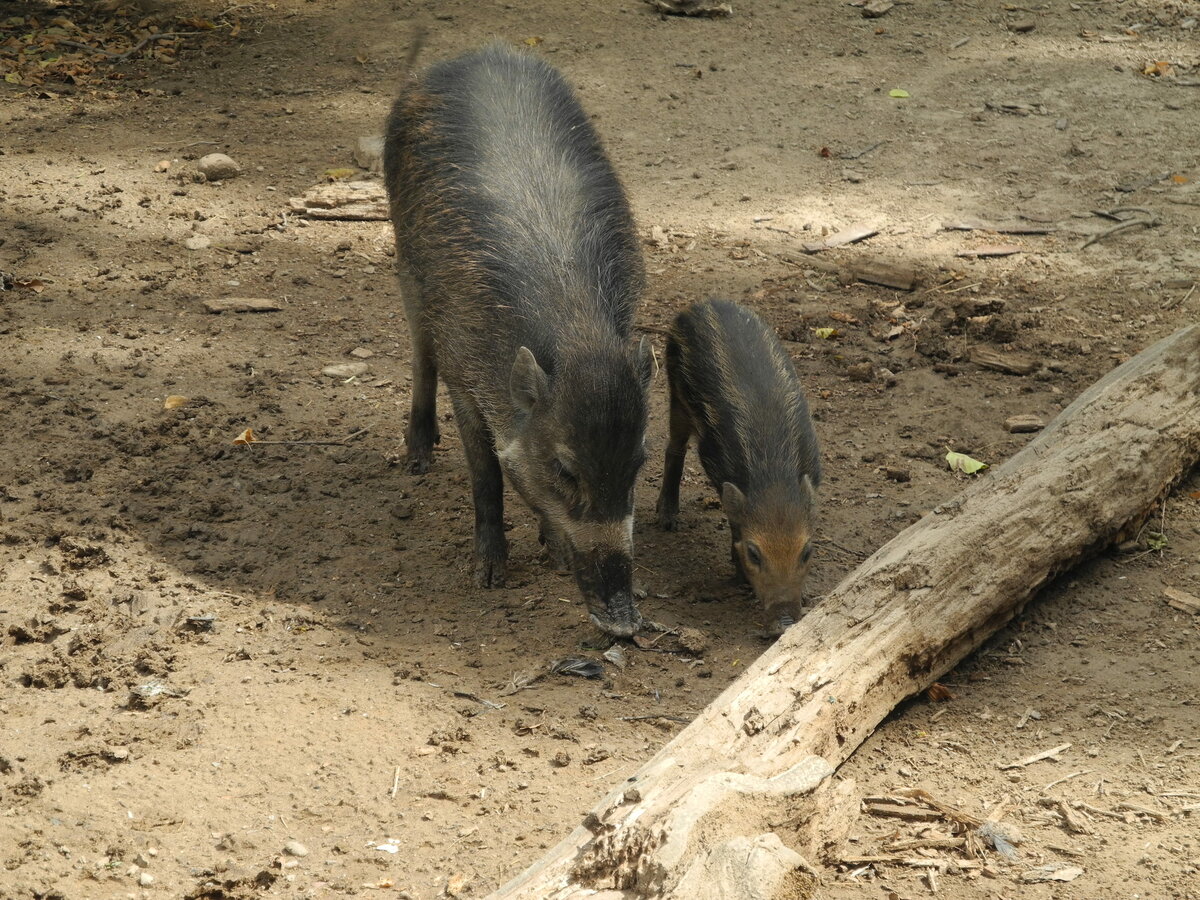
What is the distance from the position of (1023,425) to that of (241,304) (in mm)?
4294

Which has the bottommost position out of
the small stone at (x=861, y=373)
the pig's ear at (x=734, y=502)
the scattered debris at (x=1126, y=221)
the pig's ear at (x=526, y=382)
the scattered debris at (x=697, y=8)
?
the small stone at (x=861, y=373)

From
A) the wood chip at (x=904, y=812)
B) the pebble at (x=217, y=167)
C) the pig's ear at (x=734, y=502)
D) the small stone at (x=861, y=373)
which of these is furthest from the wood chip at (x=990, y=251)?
the pebble at (x=217, y=167)

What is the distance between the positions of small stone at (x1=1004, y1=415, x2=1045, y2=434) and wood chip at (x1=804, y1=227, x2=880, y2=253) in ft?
7.05

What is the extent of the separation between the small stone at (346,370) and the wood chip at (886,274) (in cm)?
297

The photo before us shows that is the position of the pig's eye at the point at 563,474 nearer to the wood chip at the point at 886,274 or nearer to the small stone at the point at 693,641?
the small stone at the point at 693,641

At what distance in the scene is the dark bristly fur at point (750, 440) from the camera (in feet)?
15.6

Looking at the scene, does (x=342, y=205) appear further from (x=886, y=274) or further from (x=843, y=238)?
(x=886, y=274)

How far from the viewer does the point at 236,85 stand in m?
9.98

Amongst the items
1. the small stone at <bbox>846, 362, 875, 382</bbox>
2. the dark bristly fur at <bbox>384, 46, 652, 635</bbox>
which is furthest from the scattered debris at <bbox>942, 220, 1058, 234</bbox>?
the dark bristly fur at <bbox>384, 46, 652, 635</bbox>

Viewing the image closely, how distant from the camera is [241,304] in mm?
7016

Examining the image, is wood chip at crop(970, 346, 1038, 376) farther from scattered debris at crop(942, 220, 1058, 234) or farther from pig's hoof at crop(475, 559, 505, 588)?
pig's hoof at crop(475, 559, 505, 588)

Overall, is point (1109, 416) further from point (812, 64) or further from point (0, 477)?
point (812, 64)

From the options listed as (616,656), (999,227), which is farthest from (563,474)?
(999,227)

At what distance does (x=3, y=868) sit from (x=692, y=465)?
3776 millimetres
